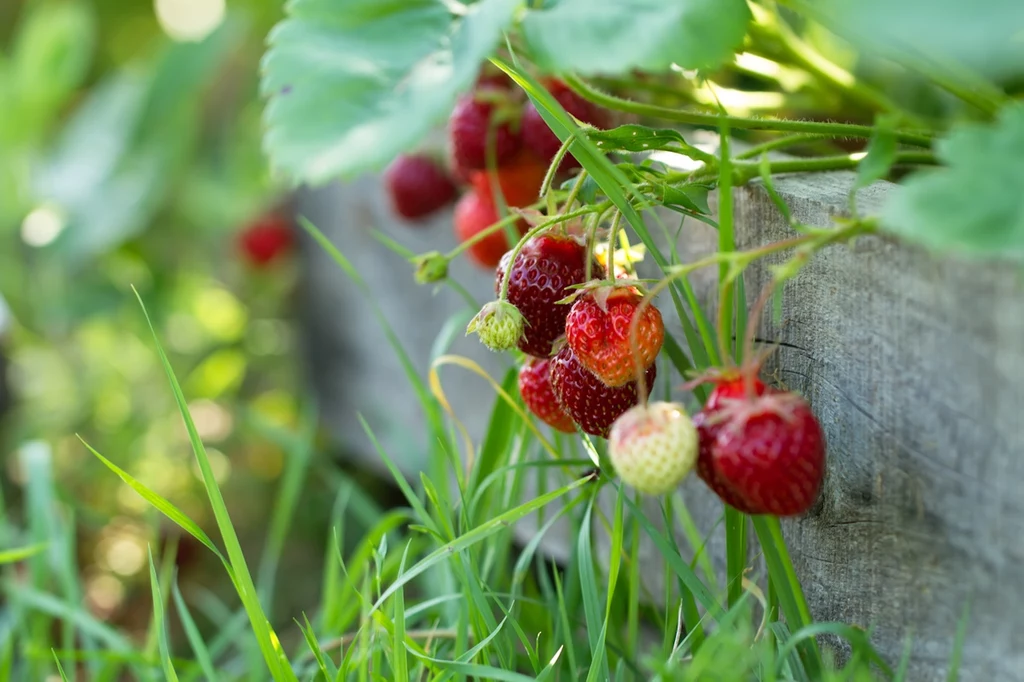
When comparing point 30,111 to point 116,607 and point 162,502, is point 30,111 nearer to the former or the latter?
point 116,607

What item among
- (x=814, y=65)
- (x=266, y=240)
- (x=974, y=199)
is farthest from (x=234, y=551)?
(x=266, y=240)

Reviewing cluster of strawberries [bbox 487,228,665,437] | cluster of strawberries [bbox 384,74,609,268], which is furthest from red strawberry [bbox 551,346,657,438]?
cluster of strawberries [bbox 384,74,609,268]

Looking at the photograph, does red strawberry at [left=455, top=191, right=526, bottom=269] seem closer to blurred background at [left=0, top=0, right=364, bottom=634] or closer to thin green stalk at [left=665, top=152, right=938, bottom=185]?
thin green stalk at [left=665, top=152, right=938, bottom=185]

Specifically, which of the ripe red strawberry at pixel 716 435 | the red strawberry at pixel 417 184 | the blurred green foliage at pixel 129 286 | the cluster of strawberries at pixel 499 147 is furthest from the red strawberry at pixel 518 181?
the blurred green foliage at pixel 129 286

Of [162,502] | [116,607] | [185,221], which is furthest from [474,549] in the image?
[185,221]

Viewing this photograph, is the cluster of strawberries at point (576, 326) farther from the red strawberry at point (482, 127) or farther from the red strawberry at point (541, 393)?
the red strawberry at point (482, 127)

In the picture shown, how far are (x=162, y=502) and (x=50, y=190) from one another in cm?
105

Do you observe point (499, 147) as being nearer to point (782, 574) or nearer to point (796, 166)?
point (796, 166)

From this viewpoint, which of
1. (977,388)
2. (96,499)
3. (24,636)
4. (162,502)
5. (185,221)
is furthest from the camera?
(185,221)

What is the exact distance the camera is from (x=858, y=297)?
45cm

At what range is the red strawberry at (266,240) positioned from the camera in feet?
4.73

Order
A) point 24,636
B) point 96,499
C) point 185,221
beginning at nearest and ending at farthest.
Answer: point 24,636
point 96,499
point 185,221

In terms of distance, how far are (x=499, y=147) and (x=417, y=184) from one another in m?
0.18

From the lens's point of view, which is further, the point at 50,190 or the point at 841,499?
the point at 50,190
